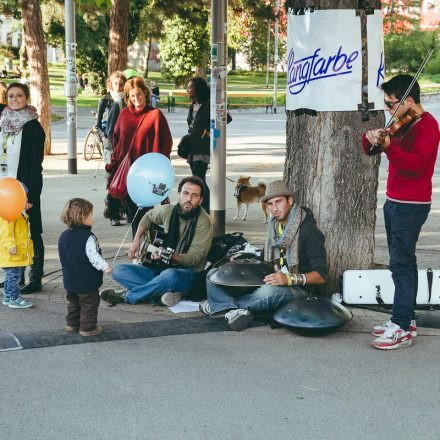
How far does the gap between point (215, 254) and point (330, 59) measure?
1.94 meters

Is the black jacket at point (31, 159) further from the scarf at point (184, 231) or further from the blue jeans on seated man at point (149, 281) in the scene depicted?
the scarf at point (184, 231)

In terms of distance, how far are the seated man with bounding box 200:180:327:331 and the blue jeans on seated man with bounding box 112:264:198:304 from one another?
421mm

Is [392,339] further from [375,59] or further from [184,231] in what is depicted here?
[375,59]

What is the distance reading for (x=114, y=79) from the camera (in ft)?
35.9

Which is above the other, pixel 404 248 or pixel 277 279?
pixel 404 248

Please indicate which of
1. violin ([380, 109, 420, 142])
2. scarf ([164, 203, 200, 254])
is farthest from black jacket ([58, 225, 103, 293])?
violin ([380, 109, 420, 142])

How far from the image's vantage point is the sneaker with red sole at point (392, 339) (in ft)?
18.9

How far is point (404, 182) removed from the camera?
570 centimetres

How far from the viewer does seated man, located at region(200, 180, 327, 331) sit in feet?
20.5

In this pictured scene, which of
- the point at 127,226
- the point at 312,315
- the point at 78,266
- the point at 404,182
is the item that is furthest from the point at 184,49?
the point at 404,182

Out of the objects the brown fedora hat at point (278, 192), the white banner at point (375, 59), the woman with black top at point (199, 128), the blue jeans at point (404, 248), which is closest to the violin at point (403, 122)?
the blue jeans at point (404, 248)

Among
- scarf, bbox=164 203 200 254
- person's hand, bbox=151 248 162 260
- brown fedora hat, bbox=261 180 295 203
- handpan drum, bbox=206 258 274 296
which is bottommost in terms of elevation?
handpan drum, bbox=206 258 274 296

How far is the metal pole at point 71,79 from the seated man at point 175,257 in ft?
A: 29.6

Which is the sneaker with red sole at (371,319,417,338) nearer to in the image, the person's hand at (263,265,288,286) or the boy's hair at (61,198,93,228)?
the person's hand at (263,265,288,286)
